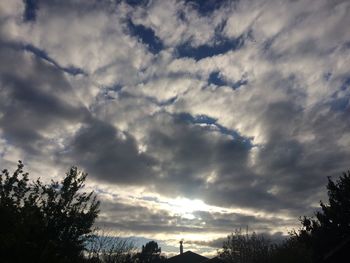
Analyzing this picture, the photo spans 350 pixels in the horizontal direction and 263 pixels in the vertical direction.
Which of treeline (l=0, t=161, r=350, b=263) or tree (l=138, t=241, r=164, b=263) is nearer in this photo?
treeline (l=0, t=161, r=350, b=263)

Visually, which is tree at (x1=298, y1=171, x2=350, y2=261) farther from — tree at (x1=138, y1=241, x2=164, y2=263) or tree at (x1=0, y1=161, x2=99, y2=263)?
tree at (x1=138, y1=241, x2=164, y2=263)

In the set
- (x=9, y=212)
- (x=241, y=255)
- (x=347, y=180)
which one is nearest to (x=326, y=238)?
(x=347, y=180)

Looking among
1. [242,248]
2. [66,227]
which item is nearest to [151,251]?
[242,248]

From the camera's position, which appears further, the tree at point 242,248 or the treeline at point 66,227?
the tree at point 242,248

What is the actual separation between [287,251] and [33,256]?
21.5m

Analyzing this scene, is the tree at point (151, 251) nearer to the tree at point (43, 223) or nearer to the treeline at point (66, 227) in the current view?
the treeline at point (66, 227)

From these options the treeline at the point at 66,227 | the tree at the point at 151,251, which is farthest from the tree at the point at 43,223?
the tree at the point at 151,251

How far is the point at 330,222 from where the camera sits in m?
35.3

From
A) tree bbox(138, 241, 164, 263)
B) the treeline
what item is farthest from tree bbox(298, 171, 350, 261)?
tree bbox(138, 241, 164, 263)

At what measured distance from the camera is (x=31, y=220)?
9234 millimetres

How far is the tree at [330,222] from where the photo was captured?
110 feet

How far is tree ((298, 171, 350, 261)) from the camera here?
3353cm

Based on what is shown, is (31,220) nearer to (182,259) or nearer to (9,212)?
(9,212)

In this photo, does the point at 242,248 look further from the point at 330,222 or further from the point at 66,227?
the point at 66,227
